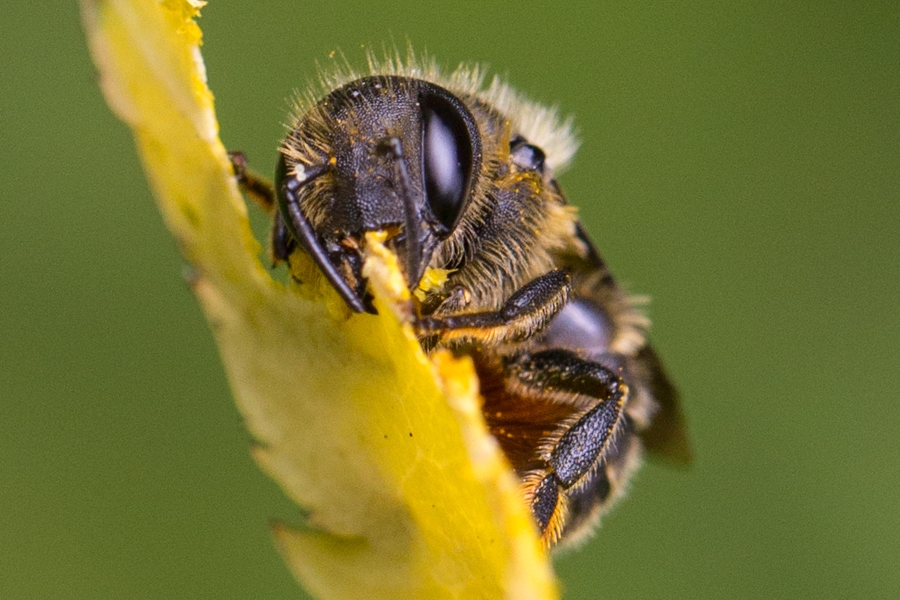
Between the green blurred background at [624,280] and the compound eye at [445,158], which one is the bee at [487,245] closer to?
the compound eye at [445,158]

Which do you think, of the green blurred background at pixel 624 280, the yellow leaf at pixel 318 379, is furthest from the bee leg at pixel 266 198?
the green blurred background at pixel 624 280

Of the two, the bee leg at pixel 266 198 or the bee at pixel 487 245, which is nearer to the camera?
the bee at pixel 487 245

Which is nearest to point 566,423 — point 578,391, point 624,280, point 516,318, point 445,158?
point 578,391

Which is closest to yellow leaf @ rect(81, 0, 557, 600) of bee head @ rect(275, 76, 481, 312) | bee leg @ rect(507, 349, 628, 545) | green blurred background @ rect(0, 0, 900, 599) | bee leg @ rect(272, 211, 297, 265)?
bee head @ rect(275, 76, 481, 312)

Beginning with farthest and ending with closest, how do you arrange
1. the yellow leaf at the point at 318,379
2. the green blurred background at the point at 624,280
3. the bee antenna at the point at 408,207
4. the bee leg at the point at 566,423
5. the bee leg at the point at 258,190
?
1. the green blurred background at the point at 624,280
2. the bee leg at the point at 258,190
3. the bee leg at the point at 566,423
4. the bee antenna at the point at 408,207
5. the yellow leaf at the point at 318,379

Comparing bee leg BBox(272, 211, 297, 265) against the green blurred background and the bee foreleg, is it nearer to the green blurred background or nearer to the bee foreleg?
the bee foreleg

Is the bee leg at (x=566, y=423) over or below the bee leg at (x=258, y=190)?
below

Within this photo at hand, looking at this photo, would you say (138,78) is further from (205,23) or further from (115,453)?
(205,23)

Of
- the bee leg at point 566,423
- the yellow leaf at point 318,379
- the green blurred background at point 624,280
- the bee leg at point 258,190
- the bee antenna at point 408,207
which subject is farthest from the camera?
the green blurred background at point 624,280
